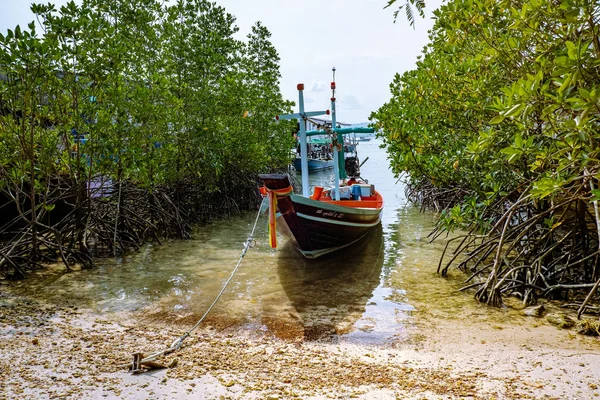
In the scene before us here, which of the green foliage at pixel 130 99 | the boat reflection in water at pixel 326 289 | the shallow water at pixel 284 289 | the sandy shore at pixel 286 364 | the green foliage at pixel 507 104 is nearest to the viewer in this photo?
the green foliage at pixel 507 104

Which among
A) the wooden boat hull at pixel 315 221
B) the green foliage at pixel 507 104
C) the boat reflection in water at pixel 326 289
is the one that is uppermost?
the green foliage at pixel 507 104

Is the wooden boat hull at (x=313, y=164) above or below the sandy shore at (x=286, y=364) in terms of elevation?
above

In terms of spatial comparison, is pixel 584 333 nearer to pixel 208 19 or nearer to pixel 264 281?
pixel 264 281

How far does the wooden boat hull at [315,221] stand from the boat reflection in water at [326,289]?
276mm

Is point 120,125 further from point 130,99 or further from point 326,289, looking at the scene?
point 326,289

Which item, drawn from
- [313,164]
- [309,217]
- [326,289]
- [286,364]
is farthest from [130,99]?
[313,164]

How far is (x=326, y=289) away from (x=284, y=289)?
0.57 m

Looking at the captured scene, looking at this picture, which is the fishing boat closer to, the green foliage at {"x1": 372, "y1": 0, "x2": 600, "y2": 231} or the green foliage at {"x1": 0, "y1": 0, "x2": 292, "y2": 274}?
the green foliage at {"x1": 372, "y1": 0, "x2": 600, "y2": 231}

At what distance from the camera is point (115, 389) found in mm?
3375

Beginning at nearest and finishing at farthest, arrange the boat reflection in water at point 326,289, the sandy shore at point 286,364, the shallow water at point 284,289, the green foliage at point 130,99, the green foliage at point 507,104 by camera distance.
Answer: the green foliage at point 507,104
the sandy shore at point 286,364
the boat reflection in water at point 326,289
the shallow water at point 284,289
the green foliage at point 130,99

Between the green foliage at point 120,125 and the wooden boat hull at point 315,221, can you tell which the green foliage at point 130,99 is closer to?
the green foliage at point 120,125

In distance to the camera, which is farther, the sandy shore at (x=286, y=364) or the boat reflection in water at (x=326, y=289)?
the boat reflection in water at (x=326, y=289)

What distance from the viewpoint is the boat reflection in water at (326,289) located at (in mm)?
5039

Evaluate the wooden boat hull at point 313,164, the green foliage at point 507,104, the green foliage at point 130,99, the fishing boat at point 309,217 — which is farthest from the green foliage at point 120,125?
the wooden boat hull at point 313,164
